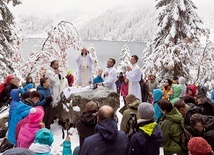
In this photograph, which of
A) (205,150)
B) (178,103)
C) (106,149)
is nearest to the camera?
(205,150)

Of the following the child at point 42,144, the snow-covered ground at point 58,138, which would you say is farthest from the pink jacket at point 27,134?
the snow-covered ground at point 58,138

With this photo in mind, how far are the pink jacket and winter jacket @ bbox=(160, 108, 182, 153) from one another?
2.11m

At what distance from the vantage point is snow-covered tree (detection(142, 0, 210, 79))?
15648mm

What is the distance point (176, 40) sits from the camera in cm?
1647

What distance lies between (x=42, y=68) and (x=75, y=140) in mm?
6454

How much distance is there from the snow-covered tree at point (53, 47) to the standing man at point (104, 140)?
9865 millimetres

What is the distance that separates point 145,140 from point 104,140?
0.60m

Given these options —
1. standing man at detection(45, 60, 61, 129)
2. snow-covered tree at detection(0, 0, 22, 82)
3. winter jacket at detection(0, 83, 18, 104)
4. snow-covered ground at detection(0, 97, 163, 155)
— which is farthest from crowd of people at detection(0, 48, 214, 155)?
snow-covered tree at detection(0, 0, 22, 82)

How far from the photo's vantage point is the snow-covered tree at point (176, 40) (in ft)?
51.3

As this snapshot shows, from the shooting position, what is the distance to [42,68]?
42.2ft

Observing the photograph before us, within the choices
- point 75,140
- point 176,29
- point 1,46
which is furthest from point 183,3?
point 75,140

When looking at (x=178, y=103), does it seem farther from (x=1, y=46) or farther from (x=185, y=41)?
(x=185, y=41)

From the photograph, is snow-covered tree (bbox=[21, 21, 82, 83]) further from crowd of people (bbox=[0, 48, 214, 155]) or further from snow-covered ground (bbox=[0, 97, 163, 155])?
crowd of people (bbox=[0, 48, 214, 155])

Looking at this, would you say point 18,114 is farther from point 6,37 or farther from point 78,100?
point 6,37
